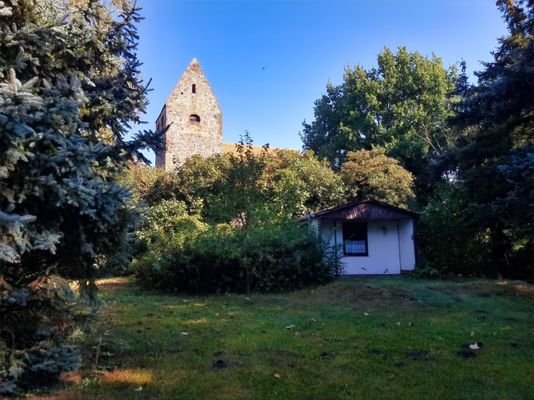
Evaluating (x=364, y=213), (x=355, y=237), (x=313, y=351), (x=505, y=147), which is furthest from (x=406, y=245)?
(x=313, y=351)

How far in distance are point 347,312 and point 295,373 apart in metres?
3.99

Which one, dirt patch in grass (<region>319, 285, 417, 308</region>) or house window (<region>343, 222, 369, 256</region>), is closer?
dirt patch in grass (<region>319, 285, 417, 308</region>)

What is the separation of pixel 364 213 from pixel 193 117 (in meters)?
15.6

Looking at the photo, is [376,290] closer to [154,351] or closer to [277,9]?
[154,351]

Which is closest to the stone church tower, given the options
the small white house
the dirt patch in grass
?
the small white house

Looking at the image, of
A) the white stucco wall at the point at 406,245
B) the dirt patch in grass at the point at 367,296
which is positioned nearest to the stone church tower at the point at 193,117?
the white stucco wall at the point at 406,245

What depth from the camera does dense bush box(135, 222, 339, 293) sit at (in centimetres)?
1168

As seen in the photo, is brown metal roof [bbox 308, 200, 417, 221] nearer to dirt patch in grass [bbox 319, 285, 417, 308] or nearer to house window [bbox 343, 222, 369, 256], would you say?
house window [bbox 343, 222, 369, 256]

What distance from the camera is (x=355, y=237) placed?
17.4 meters

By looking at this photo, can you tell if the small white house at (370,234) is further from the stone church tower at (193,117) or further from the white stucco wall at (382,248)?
the stone church tower at (193,117)

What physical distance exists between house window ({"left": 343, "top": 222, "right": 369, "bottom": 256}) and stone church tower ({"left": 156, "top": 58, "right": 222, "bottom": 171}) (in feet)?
43.4

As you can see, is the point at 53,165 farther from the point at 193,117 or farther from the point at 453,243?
the point at 193,117

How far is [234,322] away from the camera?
720 centimetres

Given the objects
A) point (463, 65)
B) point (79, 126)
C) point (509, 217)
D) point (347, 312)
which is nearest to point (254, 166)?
point (347, 312)
